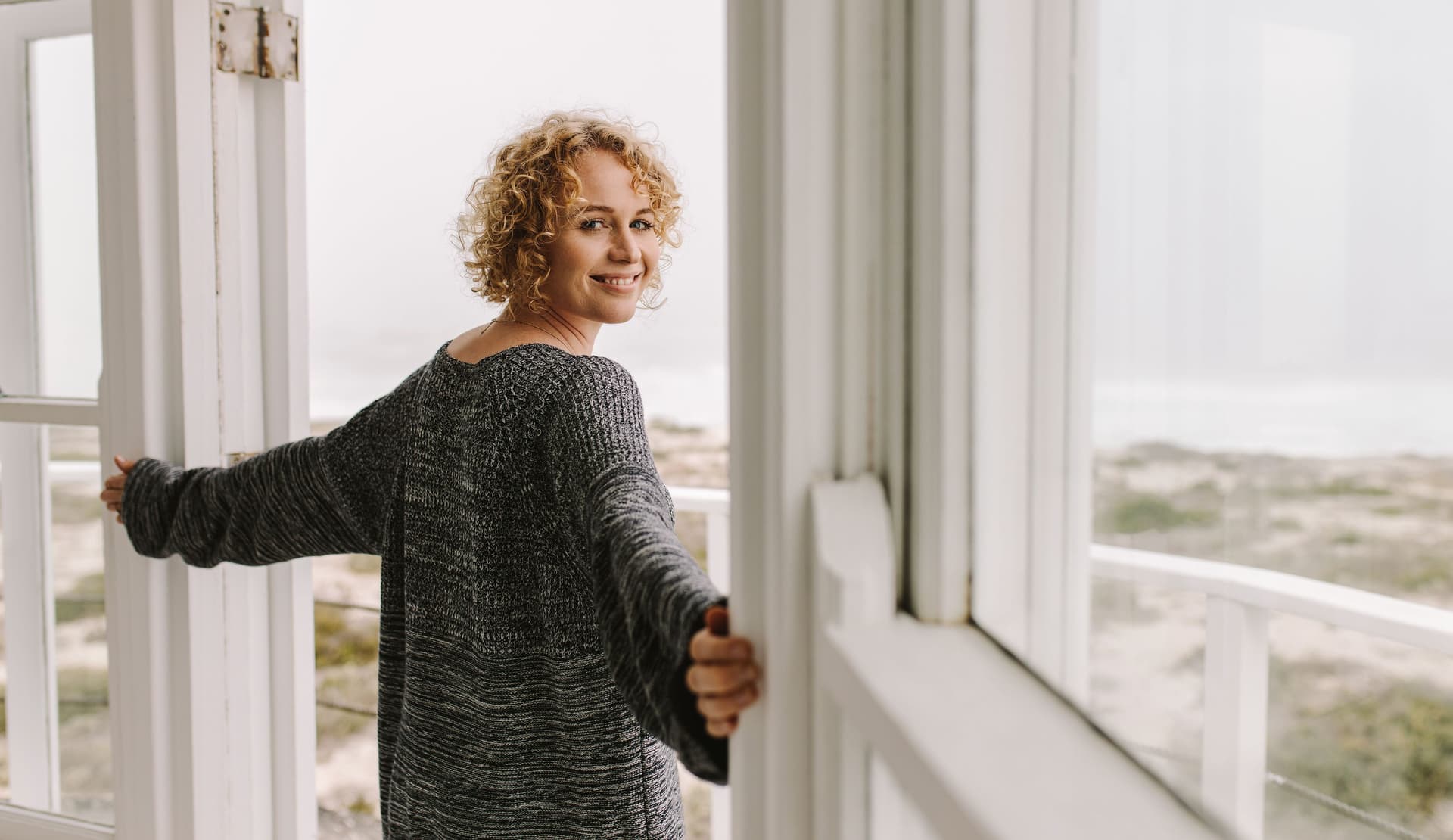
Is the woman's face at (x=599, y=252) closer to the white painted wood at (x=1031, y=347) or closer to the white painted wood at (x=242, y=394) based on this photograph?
the white painted wood at (x=242, y=394)

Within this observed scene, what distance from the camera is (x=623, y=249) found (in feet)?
4.42

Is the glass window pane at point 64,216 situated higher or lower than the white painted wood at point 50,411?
higher

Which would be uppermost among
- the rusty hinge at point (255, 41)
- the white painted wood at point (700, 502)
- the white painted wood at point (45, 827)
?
the rusty hinge at point (255, 41)

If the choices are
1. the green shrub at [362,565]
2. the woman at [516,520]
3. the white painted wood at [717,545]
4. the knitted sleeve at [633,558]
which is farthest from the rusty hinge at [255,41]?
the green shrub at [362,565]

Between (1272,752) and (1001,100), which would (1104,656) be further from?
(1001,100)

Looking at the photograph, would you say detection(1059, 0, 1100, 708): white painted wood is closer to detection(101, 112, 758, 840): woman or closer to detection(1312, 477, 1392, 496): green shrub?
detection(1312, 477, 1392, 496): green shrub

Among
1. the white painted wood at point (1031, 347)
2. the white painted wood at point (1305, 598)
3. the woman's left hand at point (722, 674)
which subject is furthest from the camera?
the woman's left hand at point (722, 674)

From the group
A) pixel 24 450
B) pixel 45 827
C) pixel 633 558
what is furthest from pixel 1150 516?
pixel 45 827

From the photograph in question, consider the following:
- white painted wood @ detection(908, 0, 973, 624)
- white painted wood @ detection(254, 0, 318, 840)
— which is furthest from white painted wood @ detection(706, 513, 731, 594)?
white painted wood @ detection(908, 0, 973, 624)

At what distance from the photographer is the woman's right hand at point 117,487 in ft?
4.91

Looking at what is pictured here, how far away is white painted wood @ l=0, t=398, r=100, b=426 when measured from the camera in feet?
5.24

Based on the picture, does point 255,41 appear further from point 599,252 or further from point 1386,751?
point 1386,751

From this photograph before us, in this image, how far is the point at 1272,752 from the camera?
0.90ft

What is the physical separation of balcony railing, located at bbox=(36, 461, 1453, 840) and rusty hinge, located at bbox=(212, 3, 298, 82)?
5.14ft
